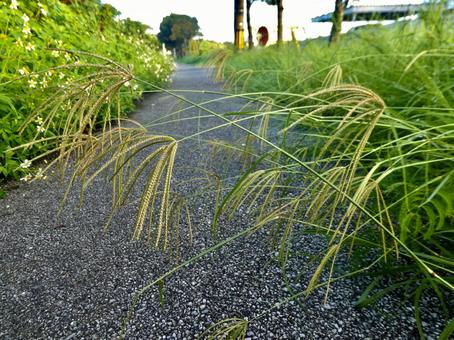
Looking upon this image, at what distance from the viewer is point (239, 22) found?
313 inches

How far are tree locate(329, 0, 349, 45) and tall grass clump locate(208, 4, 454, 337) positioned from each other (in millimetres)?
Answer: 603

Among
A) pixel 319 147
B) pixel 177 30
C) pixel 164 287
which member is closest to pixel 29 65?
pixel 164 287

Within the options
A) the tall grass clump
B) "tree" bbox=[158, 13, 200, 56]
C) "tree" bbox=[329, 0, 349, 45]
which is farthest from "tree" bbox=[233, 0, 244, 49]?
"tree" bbox=[158, 13, 200, 56]

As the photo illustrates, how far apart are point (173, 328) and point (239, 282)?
25cm

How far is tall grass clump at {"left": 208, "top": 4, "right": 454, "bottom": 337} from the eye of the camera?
601 millimetres

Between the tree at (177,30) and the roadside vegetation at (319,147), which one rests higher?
the tree at (177,30)

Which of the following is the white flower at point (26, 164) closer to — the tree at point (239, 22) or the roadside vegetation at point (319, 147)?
the roadside vegetation at point (319, 147)

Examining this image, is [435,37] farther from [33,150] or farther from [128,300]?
[33,150]

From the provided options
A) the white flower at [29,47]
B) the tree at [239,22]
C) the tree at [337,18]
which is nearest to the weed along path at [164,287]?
the white flower at [29,47]

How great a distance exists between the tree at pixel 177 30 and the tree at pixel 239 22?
31.0 m

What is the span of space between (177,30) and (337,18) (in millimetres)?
41932

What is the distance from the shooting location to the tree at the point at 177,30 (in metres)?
39.6

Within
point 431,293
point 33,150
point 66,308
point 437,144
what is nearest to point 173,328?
point 66,308

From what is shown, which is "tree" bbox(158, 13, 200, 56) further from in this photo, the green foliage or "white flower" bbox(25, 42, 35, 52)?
"white flower" bbox(25, 42, 35, 52)
